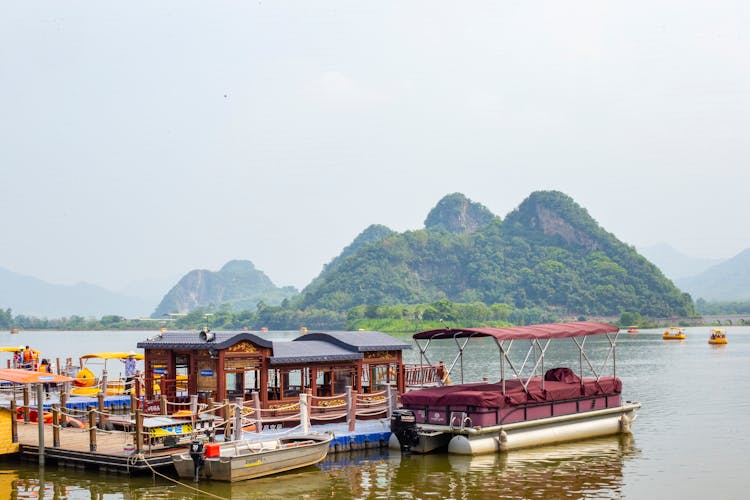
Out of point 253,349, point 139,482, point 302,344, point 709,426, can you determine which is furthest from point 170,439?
point 709,426

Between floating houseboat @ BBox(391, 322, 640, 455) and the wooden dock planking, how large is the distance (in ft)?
25.9

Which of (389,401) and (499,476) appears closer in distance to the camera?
(499,476)

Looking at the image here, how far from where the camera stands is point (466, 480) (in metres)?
26.1

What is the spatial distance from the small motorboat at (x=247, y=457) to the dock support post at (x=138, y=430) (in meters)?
1.08

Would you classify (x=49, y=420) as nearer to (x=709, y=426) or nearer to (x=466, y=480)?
(x=466, y=480)

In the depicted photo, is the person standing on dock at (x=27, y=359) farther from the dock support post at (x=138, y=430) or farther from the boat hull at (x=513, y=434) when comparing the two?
the boat hull at (x=513, y=434)

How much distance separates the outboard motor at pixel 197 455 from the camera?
24.6m

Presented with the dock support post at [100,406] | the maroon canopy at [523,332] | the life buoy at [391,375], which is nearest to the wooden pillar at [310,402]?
the life buoy at [391,375]

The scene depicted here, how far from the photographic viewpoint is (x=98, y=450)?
1061 inches

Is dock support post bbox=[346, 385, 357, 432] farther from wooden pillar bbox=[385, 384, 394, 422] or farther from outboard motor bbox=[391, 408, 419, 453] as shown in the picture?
wooden pillar bbox=[385, 384, 394, 422]

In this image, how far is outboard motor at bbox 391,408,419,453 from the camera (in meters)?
29.0

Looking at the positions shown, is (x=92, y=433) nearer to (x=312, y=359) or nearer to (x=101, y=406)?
(x=101, y=406)

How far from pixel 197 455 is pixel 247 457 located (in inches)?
55.8

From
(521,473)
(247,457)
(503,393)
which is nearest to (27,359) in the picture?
(247,457)
